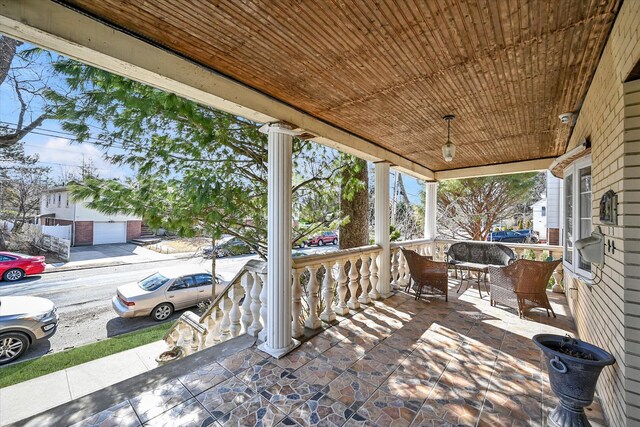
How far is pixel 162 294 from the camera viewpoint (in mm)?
7688

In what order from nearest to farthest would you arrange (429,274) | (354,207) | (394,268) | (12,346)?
(429,274) → (12,346) → (394,268) → (354,207)

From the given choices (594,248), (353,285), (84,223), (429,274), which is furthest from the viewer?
(84,223)

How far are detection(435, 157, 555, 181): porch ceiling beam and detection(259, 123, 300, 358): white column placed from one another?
5.29 meters

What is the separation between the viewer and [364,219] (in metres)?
6.23

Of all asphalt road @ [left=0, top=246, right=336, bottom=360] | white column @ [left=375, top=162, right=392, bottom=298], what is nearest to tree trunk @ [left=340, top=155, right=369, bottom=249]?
white column @ [left=375, top=162, right=392, bottom=298]

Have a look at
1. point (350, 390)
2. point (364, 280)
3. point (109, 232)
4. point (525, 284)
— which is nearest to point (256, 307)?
point (350, 390)

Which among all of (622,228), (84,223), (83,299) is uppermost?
(622,228)

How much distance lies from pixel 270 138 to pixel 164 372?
8.44 feet

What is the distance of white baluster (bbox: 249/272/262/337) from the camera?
3.39m

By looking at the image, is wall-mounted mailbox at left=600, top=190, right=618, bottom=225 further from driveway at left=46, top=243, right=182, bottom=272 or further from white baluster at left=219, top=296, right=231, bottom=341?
driveway at left=46, top=243, right=182, bottom=272

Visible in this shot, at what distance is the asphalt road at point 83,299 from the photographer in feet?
21.2

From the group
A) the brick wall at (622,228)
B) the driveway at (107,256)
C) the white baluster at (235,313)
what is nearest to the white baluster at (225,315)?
the white baluster at (235,313)

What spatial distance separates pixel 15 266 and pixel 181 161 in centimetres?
1008

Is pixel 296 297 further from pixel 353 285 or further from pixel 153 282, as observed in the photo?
pixel 153 282
